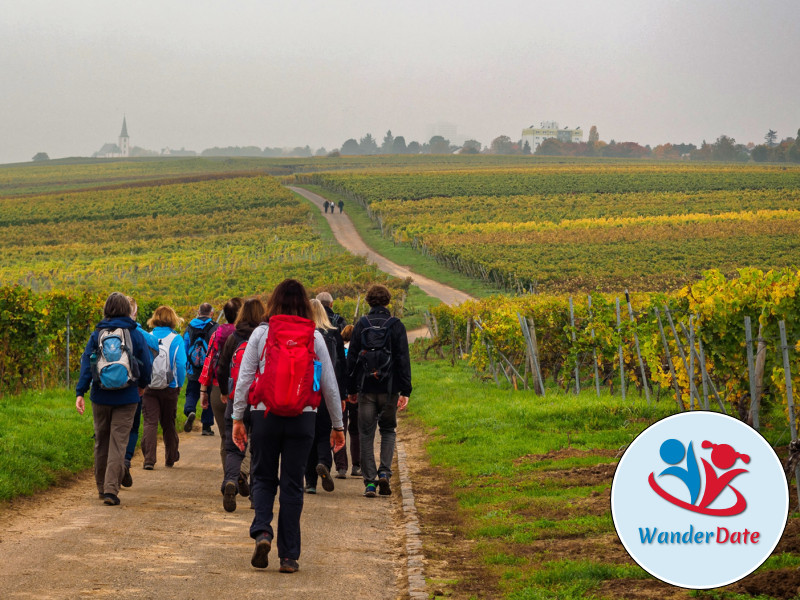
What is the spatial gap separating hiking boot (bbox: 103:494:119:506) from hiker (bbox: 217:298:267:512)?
1.06 metres

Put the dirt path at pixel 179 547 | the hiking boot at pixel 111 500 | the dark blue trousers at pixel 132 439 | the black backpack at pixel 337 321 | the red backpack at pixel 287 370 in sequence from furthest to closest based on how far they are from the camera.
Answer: the black backpack at pixel 337 321
the dark blue trousers at pixel 132 439
the hiking boot at pixel 111 500
the red backpack at pixel 287 370
the dirt path at pixel 179 547

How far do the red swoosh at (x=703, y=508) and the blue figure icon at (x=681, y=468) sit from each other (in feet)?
0.15

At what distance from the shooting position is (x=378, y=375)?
10.1 metres

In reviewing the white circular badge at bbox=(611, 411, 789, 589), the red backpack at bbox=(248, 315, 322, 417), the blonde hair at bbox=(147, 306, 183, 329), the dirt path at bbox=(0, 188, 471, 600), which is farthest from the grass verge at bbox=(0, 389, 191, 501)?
the white circular badge at bbox=(611, 411, 789, 589)

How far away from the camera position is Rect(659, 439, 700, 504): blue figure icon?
5.19 meters

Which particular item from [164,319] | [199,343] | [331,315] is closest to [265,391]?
[331,315]

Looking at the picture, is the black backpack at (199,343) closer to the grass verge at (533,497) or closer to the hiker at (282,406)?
the grass verge at (533,497)

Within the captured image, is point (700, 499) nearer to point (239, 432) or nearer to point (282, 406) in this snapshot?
point (282, 406)

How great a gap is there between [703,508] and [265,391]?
3.13 meters

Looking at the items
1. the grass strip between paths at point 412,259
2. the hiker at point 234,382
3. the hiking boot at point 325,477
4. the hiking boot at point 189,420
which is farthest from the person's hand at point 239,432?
the grass strip between paths at point 412,259

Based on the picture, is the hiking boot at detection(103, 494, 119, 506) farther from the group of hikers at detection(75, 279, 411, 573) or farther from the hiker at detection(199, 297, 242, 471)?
the hiker at detection(199, 297, 242, 471)

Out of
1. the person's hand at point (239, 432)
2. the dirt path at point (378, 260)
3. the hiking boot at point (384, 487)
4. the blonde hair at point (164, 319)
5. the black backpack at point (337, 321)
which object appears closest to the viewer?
the person's hand at point (239, 432)

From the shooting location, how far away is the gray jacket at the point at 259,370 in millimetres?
7074

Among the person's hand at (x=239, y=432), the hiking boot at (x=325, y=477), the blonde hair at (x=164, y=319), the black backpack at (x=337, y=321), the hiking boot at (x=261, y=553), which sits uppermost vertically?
the black backpack at (x=337, y=321)
